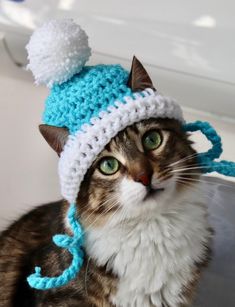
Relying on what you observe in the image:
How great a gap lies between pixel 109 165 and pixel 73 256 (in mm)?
166

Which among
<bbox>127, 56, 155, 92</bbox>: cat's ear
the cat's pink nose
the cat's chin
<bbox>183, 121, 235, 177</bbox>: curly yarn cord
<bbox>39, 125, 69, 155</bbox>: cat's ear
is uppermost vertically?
<bbox>127, 56, 155, 92</bbox>: cat's ear

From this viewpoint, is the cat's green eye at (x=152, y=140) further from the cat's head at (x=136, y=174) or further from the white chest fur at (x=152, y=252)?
the white chest fur at (x=152, y=252)

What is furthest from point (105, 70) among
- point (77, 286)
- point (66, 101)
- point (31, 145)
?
point (31, 145)

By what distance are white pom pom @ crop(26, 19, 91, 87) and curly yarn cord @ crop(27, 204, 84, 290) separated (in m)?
0.20

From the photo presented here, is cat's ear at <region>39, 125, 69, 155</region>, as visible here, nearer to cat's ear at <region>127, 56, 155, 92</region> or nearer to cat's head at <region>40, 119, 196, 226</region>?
cat's head at <region>40, 119, 196, 226</region>

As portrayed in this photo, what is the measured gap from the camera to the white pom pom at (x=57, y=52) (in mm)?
764

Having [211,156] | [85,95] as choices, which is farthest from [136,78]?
[211,156]

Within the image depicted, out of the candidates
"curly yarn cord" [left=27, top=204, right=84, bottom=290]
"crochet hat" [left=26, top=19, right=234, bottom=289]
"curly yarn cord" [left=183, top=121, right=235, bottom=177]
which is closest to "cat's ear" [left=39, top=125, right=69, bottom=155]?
"crochet hat" [left=26, top=19, right=234, bottom=289]

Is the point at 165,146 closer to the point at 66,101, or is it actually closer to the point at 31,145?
the point at 66,101

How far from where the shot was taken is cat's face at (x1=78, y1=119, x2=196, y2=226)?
78 centimetres

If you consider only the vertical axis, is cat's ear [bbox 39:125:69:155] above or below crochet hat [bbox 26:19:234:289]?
below

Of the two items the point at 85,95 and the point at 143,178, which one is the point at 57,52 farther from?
the point at 143,178

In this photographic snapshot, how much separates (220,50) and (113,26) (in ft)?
0.85

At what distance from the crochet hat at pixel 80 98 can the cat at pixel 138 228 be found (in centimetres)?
3
